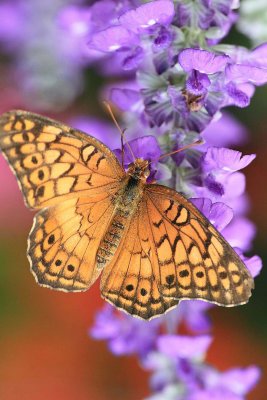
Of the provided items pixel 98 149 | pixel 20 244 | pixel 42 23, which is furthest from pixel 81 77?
pixel 98 149

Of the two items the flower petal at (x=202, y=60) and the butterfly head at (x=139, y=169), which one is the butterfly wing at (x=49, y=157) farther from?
the flower petal at (x=202, y=60)

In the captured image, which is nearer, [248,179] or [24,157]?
[24,157]

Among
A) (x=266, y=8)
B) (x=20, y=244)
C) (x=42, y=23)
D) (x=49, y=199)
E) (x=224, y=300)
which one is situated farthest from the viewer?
(x=20, y=244)

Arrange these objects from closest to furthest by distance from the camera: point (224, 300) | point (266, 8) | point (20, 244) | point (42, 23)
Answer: point (224, 300)
point (266, 8)
point (42, 23)
point (20, 244)

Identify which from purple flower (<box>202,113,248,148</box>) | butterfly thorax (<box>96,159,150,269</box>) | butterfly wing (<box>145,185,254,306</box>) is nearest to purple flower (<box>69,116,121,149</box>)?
purple flower (<box>202,113,248,148</box>)

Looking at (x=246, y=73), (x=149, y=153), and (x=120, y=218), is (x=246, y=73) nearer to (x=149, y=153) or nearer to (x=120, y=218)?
(x=149, y=153)

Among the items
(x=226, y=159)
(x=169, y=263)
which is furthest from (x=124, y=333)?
(x=226, y=159)

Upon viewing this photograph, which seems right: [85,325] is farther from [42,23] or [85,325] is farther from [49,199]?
[49,199]

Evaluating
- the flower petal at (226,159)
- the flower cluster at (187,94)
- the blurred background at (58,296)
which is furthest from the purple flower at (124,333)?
the blurred background at (58,296)
